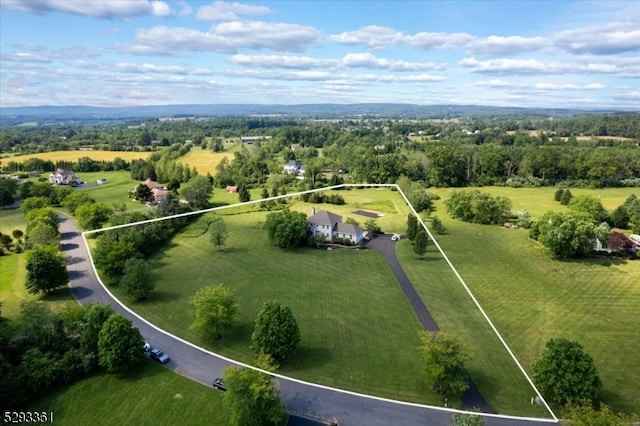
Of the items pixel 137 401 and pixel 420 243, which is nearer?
pixel 137 401

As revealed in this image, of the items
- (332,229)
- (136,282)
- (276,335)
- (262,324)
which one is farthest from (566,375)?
(332,229)

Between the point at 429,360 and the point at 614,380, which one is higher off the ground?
the point at 429,360

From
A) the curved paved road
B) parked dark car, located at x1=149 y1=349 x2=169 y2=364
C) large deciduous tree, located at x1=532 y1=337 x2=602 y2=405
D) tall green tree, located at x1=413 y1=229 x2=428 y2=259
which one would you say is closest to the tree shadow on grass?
tall green tree, located at x1=413 y1=229 x2=428 y2=259

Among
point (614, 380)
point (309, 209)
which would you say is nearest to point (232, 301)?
point (614, 380)

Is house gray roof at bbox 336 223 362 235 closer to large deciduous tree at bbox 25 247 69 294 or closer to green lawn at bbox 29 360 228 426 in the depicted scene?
green lawn at bbox 29 360 228 426

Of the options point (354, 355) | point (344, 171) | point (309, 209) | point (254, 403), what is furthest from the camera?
point (344, 171)

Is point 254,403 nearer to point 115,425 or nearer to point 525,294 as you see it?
point 115,425

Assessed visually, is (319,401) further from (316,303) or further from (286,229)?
(286,229)
